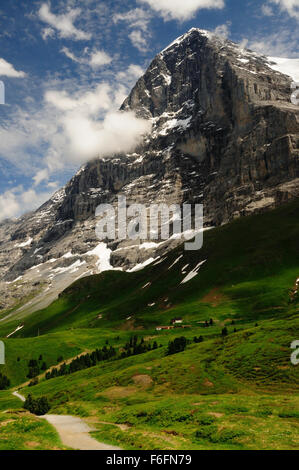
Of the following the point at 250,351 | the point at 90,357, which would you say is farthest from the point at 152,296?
the point at 250,351

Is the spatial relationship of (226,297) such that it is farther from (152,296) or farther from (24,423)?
(24,423)

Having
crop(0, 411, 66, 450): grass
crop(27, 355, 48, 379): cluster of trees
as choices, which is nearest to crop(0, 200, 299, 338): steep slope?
crop(27, 355, 48, 379): cluster of trees

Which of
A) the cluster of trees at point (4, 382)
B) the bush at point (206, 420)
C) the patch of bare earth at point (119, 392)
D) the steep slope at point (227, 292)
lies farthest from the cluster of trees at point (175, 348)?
the cluster of trees at point (4, 382)

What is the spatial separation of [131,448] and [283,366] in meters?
37.5

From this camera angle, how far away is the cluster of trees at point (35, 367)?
110625 mm

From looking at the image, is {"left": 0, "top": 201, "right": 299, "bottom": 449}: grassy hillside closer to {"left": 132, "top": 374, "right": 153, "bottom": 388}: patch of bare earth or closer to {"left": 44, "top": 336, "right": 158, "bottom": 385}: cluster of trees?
{"left": 132, "top": 374, "right": 153, "bottom": 388}: patch of bare earth

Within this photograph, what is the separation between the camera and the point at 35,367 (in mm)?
114250

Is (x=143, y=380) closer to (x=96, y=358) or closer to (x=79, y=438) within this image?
(x=79, y=438)

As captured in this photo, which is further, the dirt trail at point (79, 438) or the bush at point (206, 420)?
the bush at point (206, 420)

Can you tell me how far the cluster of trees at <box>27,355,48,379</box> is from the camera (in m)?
111

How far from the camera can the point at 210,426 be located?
32438 millimetres

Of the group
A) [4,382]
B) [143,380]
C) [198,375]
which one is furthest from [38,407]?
[4,382]

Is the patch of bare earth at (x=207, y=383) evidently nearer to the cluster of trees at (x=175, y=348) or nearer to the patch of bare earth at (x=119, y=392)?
the patch of bare earth at (x=119, y=392)

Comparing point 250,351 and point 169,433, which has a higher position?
point 250,351
